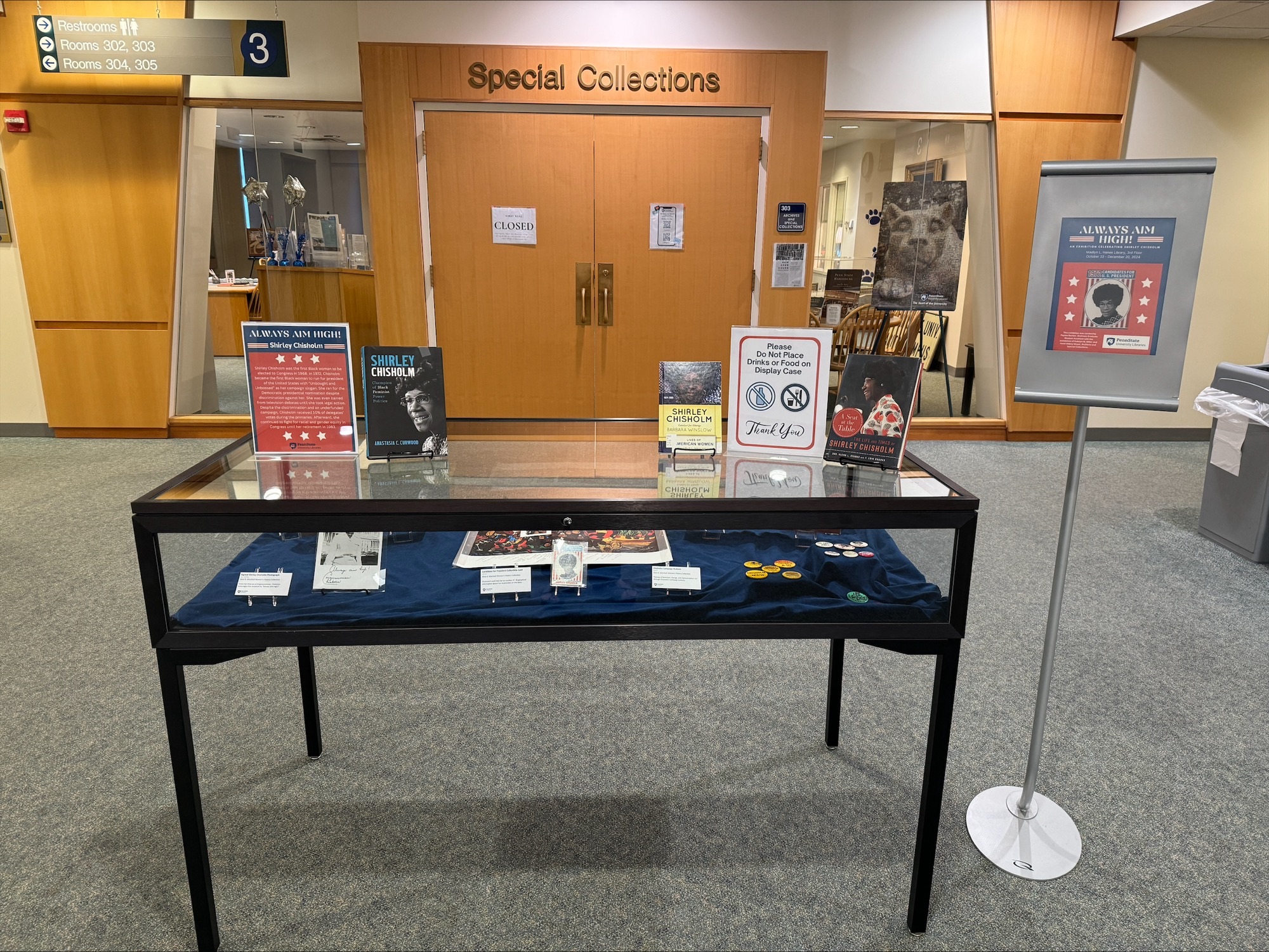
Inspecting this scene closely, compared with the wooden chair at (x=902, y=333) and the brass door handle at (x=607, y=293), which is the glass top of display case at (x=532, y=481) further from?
the wooden chair at (x=902, y=333)

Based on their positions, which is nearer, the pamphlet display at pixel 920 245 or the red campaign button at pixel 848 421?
the red campaign button at pixel 848 421

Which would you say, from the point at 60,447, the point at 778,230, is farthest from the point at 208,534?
the point at 60,447

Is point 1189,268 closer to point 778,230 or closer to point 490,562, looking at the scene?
point 490,562

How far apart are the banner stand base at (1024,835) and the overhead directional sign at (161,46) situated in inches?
199

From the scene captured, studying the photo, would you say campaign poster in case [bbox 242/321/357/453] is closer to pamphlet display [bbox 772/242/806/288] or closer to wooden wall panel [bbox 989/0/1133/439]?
pamphlet display [bbox 772/242/806/288]

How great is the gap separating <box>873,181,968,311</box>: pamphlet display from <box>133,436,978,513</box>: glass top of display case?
4303 mm

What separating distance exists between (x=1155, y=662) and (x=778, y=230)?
3.40 metres

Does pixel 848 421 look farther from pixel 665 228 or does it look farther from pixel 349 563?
pixel 665 228

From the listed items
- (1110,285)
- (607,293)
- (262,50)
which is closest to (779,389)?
(1110,285)

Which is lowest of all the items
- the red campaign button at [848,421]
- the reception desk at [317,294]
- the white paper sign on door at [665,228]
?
the red campaign button at [848,421]

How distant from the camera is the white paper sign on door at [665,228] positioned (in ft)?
17.1

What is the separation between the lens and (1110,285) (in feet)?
5.45

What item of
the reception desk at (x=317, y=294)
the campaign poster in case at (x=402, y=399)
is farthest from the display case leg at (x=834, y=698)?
the reception desk at (x=317, y=294)

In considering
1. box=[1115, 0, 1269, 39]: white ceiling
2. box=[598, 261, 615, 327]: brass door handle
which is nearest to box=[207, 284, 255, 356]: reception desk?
box=[598, 261, 615, 327]: brass door handle
